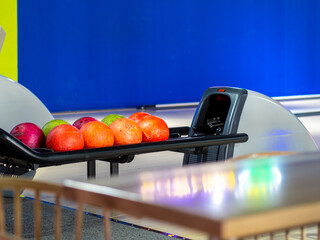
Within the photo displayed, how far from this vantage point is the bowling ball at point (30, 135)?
2693 mm

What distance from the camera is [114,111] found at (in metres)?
→ 8.88

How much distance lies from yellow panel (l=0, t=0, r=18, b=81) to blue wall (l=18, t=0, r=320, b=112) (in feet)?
0.28

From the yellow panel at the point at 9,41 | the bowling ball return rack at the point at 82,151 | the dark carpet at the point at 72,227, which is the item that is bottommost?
the dark carpet at the point at 72,227

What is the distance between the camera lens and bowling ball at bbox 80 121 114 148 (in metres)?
2.65

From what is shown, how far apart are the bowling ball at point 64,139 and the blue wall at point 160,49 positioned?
547 centimetres

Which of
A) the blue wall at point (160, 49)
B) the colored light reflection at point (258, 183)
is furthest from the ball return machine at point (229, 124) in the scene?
the blue wall at point (160, 49)

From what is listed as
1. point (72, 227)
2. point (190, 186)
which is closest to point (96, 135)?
point (72, 227)

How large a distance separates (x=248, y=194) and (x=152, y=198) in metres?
0.16

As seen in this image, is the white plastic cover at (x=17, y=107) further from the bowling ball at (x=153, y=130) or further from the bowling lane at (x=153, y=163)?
the bowling ball at (x=153, y=130)

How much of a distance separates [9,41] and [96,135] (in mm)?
5504

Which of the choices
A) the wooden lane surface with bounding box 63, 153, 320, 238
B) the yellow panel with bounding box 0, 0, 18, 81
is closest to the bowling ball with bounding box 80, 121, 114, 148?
the wooden lane surface with bounding box 63, 153, 320, 238

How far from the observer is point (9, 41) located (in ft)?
25.6

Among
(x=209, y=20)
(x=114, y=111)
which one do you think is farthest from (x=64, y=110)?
(x=209, y=20)

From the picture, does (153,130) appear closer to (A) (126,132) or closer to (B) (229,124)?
(A) (126,132)
